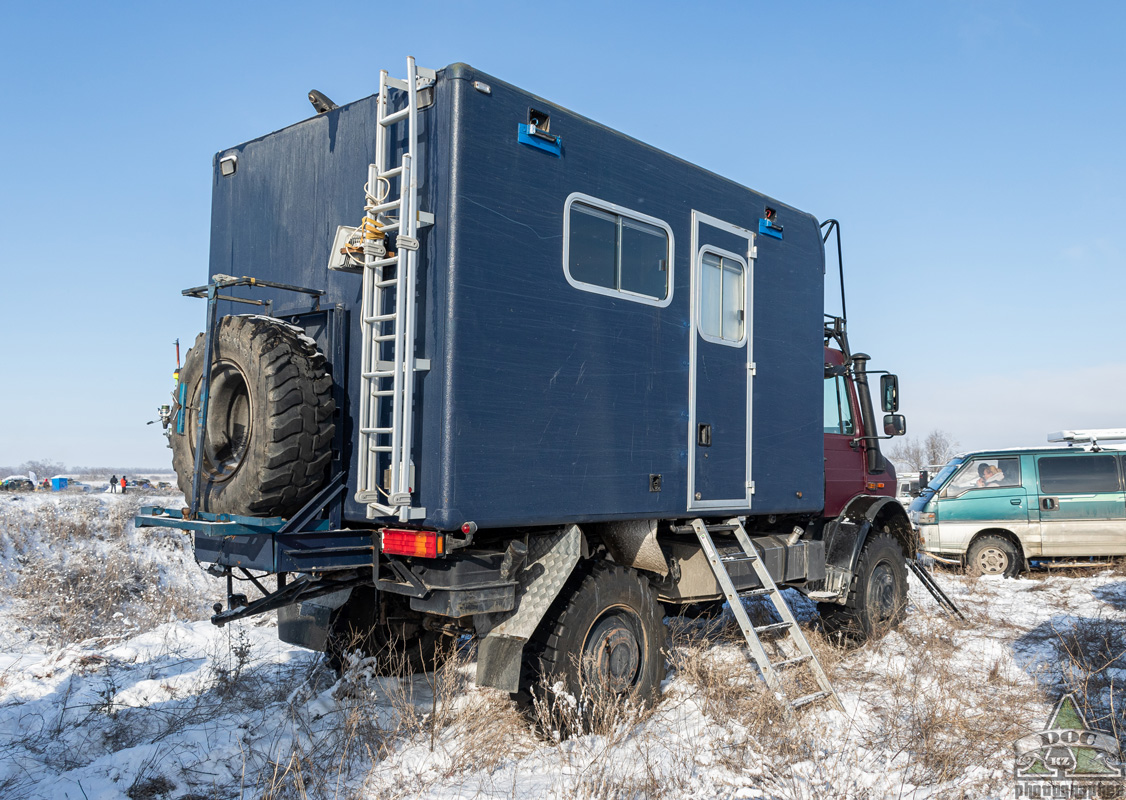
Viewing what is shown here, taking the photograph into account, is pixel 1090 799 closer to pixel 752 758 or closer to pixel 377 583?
pixel 752 758

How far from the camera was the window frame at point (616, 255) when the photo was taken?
481 cm

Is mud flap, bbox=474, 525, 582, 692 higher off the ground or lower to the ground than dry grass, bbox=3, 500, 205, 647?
higher

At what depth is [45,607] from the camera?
10.2 metres

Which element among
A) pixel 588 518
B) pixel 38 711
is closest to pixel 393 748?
pixel 588 518

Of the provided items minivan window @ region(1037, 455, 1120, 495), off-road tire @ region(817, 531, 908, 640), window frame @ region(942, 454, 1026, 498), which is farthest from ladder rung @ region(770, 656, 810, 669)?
minivan window @ region(1037, 455, 1120, 495)

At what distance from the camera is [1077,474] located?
12336 millimetres

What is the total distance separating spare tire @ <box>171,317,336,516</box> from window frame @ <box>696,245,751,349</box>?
2607 millimetres

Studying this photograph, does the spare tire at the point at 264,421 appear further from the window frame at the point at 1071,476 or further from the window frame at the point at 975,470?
the window frame at the point at 1071,476

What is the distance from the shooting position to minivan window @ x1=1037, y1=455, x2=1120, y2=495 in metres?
12.2

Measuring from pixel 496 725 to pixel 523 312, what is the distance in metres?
2.29

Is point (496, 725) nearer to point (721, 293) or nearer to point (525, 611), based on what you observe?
point (525, 611)

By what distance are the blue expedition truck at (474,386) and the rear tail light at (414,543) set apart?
20 millimetres

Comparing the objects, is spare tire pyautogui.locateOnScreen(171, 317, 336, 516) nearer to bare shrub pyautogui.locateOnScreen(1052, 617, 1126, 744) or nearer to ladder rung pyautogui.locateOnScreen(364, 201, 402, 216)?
ladder rung pyautogui.locateOnScreen(364, 201, 402, 216)

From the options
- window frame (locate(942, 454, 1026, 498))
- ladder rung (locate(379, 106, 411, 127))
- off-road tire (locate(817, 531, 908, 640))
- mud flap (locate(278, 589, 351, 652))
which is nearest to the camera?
ladder rung (locate(379, 106, 411, 127))
